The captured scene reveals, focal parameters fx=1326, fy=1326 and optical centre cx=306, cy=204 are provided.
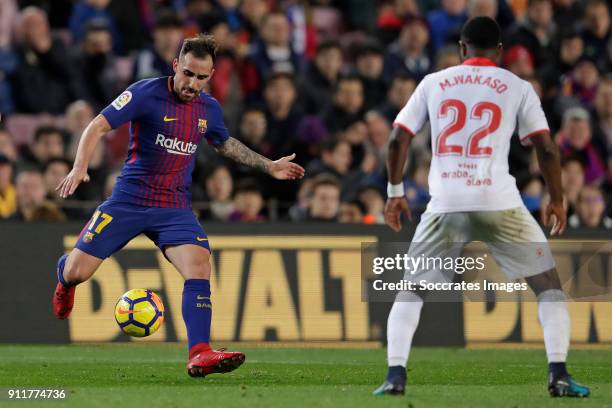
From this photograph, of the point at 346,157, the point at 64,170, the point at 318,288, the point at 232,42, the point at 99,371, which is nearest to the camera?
the point at 99,371

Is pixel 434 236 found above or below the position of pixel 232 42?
below

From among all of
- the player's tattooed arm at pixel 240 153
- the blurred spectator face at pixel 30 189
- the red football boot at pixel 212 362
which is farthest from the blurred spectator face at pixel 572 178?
the red football boot at pixel 212 362

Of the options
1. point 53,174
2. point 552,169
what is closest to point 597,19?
point 53,174

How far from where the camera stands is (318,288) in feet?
43.8

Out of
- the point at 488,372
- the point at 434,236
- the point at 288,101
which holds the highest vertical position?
the point at 288,101

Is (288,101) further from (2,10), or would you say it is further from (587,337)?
(587,337)

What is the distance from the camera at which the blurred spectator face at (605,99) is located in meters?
17.2

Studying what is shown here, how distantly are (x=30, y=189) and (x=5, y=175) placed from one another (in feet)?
1.18

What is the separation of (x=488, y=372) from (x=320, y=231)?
3.42 m

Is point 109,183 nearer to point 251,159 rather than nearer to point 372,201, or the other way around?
point 372,201

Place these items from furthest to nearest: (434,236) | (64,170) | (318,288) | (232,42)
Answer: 1. (232,42)
2. (64,170)
3. (318,288)
4. (434,236)

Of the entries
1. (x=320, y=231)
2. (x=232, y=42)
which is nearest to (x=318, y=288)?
(x=320, y=231)

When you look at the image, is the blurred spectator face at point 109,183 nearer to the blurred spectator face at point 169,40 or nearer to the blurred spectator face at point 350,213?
the blurred spectator face at point 169,40

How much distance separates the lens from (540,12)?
18.5 m
